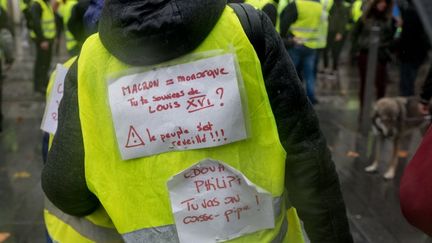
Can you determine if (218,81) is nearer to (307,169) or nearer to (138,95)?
(138,95)

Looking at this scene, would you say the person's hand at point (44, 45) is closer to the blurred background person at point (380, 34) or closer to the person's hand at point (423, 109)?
the blurred background person at point (380, 34)

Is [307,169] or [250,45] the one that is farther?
[307,169]

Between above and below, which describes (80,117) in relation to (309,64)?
above

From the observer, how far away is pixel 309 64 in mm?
8656

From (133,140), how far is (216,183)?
24 centimetres

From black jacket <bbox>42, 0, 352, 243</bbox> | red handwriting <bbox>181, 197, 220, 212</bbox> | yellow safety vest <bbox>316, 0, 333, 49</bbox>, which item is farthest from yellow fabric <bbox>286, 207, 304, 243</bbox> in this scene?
yellow safety vest <bbox>316, 0, 333, 49</bbox>

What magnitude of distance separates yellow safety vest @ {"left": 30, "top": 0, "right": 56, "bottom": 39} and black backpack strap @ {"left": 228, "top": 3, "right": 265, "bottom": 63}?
28.4ft

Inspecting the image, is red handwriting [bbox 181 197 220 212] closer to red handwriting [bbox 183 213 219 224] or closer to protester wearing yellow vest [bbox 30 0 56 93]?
red handwriting [bbox 183 213 219 224]

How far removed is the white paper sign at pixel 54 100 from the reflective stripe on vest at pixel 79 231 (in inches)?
34.8

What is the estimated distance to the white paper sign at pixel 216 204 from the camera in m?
1.56

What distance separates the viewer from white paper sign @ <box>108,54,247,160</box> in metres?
1.54

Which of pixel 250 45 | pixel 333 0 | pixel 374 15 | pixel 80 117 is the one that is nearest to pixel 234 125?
pixel 250 45

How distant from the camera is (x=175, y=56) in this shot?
152 centimetres

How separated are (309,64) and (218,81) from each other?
727 cm
